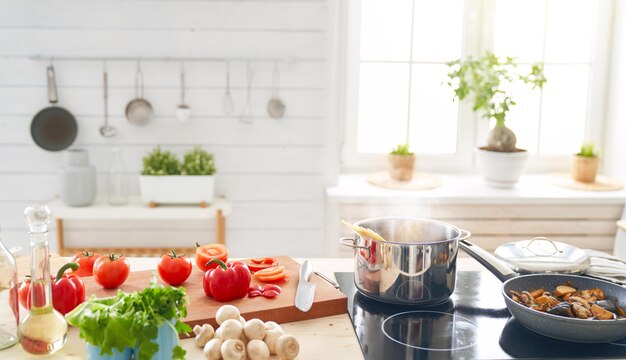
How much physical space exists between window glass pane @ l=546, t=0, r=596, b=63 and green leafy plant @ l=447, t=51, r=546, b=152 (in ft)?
0.81

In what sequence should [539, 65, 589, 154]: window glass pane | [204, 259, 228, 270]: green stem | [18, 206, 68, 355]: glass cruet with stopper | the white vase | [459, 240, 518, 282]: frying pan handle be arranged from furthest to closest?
[539, 65, 589, 154]: window glass pane, the white vase, [459, 240, 518, 282]: frying pan handle, [204, 259, 228, 270]: green stem, [18, 206, 68, 355]: glass cruet with stopper

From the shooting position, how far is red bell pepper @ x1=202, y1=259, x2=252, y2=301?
162 cm

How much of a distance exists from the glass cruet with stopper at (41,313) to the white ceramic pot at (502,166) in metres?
2.34

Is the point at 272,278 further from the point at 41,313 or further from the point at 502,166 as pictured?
the point at 502,166

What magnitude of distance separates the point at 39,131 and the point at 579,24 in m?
2.60

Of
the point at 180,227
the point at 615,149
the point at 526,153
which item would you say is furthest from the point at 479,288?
the point at 615,149

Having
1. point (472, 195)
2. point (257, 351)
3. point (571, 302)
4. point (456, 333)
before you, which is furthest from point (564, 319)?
point (472, 195)

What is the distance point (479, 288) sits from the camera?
6.04 ft

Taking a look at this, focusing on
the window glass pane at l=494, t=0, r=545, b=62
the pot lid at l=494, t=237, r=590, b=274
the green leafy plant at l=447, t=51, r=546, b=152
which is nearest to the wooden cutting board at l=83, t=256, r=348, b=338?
the pot lid at l=494, t=237, r=590, b=274

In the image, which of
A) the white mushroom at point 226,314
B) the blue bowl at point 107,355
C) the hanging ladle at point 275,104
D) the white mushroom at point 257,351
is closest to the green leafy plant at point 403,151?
the hanging ladle at point 275,104

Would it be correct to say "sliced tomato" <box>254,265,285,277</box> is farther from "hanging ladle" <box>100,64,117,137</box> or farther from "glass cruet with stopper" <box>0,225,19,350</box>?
"hanging ladle" <box>100,64,117,137</box>

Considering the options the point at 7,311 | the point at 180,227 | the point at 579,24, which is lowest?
the point at 180,227

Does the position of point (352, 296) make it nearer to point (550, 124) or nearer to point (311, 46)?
point (311, 46)

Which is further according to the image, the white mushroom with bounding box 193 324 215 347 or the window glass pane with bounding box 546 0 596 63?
the window glass pane with bounding box 546 0 596 63
